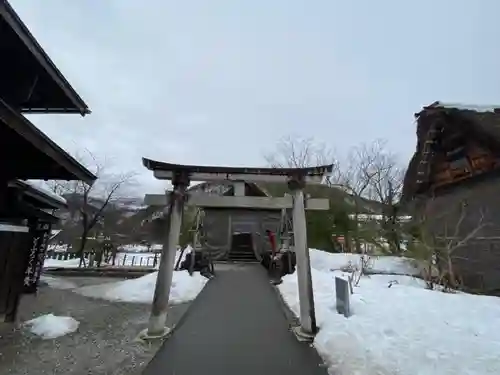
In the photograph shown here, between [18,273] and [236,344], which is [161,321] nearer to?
[236,344]

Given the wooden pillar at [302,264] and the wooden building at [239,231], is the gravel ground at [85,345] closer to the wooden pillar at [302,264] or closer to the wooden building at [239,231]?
the wooden pillar at [302,264]

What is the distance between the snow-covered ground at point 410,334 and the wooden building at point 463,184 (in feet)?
13.3

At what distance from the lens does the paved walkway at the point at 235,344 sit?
4.35 m

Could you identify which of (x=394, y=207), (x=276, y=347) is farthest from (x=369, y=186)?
(x=276, y=347)

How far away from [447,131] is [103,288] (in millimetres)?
13268

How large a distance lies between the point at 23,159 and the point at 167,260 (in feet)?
8.88

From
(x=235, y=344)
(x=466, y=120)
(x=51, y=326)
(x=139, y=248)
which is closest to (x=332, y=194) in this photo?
(x=466, y=120)

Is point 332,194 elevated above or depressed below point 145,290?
above

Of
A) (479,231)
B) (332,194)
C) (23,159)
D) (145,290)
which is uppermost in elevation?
(332,194)

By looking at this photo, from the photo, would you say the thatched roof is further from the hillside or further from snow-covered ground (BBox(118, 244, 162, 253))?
snow-covered ground (BBox(118, 244, 162, 253))

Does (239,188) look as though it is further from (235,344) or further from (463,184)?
(463,184)

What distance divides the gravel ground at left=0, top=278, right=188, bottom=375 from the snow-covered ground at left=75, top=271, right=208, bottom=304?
1159 millimetres

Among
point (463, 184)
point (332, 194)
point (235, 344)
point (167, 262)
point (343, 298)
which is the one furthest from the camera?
point (332, 194)

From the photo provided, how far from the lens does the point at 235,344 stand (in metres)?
5.30
